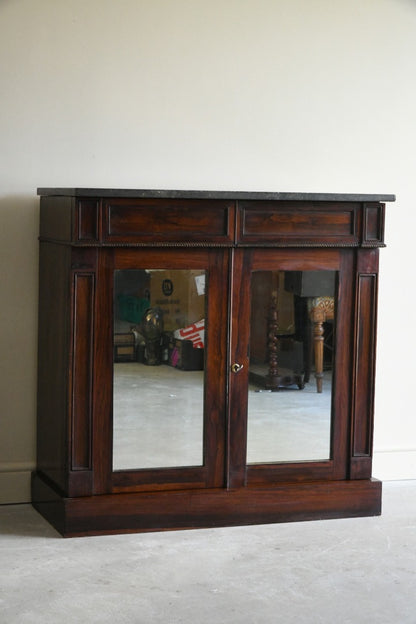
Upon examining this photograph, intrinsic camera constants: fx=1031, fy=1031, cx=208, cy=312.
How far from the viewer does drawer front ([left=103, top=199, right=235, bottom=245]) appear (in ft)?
12.7

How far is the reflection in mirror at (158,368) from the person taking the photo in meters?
3.95

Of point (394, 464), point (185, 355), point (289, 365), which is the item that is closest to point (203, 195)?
point (185, 355)

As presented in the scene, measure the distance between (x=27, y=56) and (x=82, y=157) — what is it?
47 centimetres

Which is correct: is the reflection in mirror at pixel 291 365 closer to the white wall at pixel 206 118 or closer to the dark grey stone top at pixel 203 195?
the dark grey stone top at pixel 203 195

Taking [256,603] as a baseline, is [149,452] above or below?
above

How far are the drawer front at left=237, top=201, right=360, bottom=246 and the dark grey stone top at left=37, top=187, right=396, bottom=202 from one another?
0.06 metres

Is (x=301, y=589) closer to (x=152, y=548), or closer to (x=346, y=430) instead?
(x=152, y=548)

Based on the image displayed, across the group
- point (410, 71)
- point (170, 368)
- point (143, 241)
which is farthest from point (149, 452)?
point (410, 71)

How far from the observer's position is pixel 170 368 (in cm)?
400

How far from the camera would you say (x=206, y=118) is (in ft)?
14.9

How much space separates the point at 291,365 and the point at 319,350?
16 centimetres

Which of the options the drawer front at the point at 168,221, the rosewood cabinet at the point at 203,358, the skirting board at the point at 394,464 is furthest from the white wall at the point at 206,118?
the drawer front at the point at 168,221

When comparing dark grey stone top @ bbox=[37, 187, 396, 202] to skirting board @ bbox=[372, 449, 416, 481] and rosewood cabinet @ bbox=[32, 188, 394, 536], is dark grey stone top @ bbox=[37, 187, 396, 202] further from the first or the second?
skirting board @ bbox=[372, 449, 416, 481]

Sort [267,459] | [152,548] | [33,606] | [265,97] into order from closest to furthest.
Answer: [33,606], [152,548], [267,459], [265,97]
